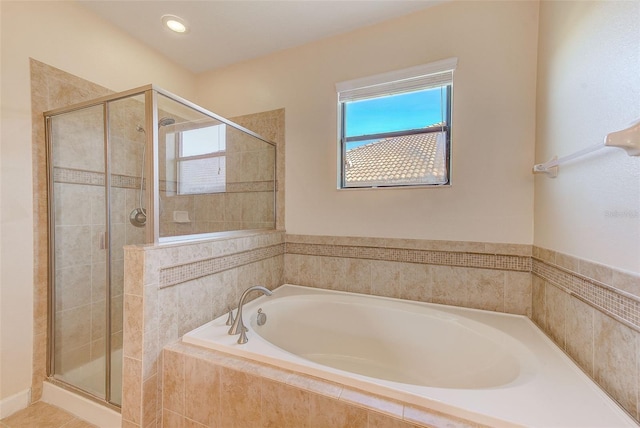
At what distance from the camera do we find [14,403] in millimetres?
1438

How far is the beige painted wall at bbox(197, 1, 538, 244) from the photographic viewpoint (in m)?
1.55

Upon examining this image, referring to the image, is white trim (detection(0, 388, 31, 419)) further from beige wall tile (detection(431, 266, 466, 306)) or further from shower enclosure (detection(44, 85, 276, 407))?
beige wall tile (detection(431, 266, 466, 306))

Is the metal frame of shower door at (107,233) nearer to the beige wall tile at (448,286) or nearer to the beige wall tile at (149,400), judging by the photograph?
the beige wall tile at (149,400)

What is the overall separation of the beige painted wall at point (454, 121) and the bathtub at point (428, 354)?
542mm

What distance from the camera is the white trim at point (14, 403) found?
1.40 metres

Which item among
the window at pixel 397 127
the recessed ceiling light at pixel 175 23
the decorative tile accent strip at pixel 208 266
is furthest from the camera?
the recessed ceiling light at pixel 175 23

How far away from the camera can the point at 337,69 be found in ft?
6.65

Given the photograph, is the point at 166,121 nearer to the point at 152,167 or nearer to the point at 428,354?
the point at 152,167

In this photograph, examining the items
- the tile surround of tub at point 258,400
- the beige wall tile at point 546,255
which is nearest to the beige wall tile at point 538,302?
the beige wall tile at point 546,255

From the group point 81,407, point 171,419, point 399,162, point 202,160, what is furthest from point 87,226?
point 399,162

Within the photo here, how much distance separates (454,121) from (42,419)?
10.3 feet

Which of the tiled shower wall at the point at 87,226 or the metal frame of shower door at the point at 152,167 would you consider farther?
the tiled shower wall at the point at 87,226

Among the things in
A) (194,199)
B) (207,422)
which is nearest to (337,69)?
(194,199)

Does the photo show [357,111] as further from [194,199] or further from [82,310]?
[82,310]
